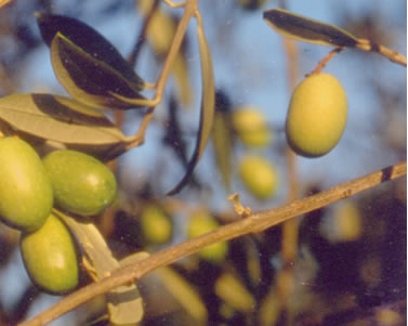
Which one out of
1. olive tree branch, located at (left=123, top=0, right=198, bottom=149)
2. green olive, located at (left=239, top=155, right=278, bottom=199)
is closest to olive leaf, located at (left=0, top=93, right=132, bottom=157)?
olive tree branch, located at (left=123, top=0, right=198, bottom=149)

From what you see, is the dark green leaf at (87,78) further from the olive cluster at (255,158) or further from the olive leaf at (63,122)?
the olive cluster at (255,158)

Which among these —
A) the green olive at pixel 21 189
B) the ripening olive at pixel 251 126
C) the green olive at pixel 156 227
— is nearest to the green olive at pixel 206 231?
the green olive at pixel 156 227

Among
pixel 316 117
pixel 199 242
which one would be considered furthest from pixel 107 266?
pixel 316 117

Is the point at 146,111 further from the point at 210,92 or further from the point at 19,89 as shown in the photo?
the point at 19,89

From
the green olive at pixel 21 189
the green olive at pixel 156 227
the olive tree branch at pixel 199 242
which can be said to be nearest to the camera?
the olive tree branch at pixel 199 242

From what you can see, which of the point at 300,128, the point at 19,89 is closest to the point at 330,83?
the point at 300,128
